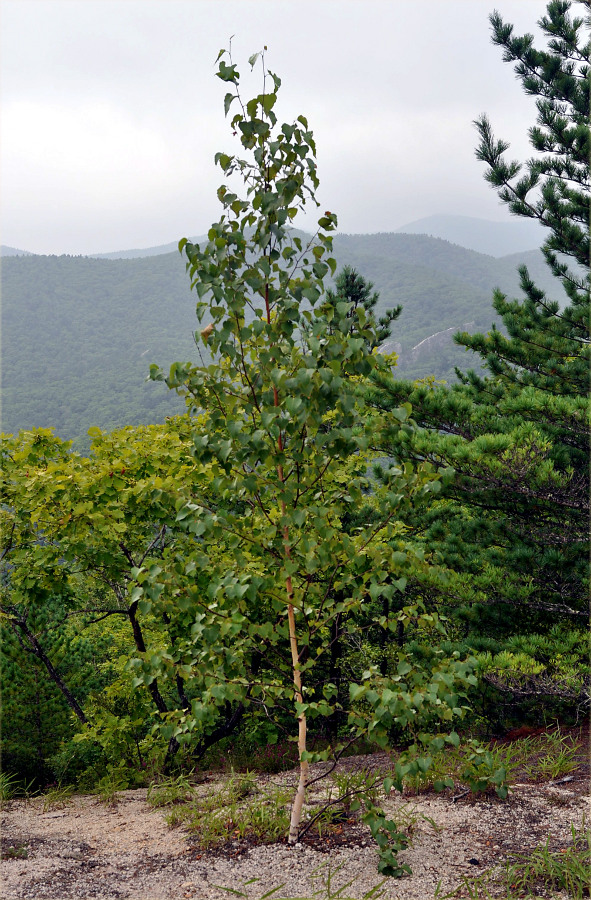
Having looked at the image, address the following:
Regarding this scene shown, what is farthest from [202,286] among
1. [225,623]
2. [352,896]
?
[352,896]

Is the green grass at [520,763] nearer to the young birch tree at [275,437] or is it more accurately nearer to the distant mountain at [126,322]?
the young birch tree at [275,437]

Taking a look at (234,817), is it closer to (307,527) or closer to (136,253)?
(307,527)

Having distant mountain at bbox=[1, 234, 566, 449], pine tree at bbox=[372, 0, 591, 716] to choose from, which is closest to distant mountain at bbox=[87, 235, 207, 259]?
distant mountain at bbox=[1, 234, 566, 449]

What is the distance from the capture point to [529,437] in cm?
556

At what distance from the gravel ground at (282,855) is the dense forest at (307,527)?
21cm

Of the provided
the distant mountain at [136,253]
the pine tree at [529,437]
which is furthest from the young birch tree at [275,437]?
the distant mountain at [136,253]

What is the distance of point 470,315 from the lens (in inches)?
2237

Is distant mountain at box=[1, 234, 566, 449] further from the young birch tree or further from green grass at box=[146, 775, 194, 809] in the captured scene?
the young birch tree

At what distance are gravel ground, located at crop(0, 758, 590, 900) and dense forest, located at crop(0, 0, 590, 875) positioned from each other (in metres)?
0.21

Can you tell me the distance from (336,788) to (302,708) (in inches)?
70.7

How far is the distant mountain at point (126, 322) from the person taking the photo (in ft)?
162

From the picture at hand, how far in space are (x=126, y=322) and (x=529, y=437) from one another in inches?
2625

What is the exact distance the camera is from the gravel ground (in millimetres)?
2939

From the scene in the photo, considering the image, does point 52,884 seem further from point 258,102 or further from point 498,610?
point 498,610
